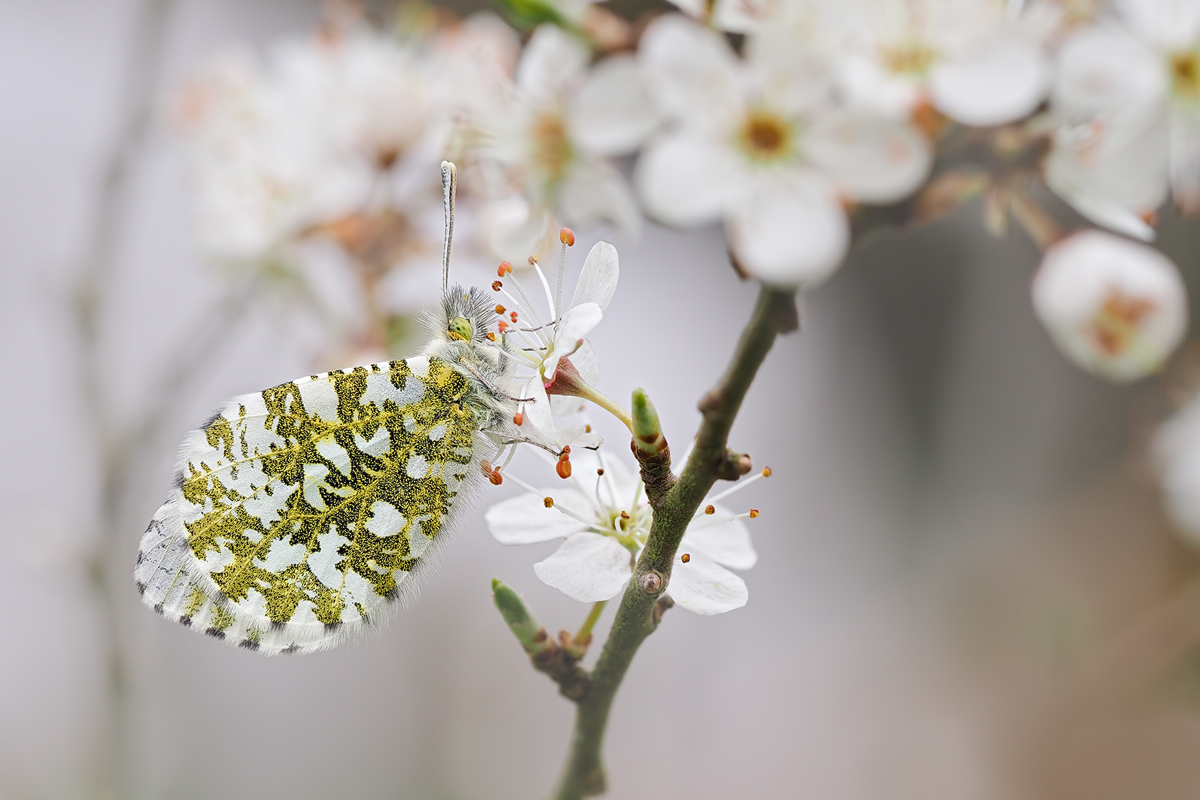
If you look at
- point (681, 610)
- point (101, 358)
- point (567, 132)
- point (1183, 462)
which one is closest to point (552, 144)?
point (567, 132)

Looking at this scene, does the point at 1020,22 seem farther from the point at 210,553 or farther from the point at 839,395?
the point at 839,395

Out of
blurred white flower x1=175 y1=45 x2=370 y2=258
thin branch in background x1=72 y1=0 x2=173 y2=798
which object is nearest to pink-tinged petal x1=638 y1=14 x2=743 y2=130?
blurred white flower x1=175 y1=45 x2=370 y2=258

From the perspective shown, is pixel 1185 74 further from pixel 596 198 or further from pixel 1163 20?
pixel 596 198

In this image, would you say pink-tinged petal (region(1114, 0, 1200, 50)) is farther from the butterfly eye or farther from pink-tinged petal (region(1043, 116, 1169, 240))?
the butterfly eye

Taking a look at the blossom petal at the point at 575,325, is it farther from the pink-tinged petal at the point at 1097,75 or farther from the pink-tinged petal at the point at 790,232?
the pink-tinged petal at the point at 1097,75

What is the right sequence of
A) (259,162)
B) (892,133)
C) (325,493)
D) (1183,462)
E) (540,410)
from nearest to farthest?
(892,133) → (540,410) → (325,493) → (259,162) → (1183,462)

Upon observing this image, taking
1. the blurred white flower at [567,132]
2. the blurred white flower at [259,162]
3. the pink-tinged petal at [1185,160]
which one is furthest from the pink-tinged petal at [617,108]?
the blurred white flower at [259,162]
